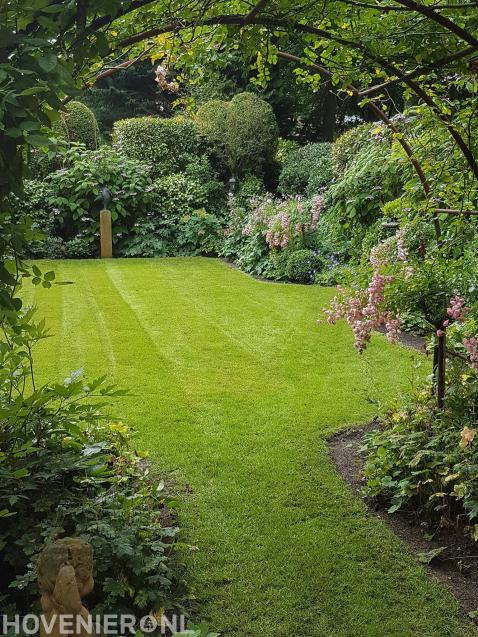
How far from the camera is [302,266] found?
29.1ft

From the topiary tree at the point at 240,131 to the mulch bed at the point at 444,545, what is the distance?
9.82m

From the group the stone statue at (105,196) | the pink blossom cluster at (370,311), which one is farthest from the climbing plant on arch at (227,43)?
the stone statue at (105,196)

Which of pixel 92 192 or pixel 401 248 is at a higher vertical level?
pixel 92 192

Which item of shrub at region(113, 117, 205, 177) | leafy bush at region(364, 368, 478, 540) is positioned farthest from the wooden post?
leafy bush at region(364, 368, 478, 540)

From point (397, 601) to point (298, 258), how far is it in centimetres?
650

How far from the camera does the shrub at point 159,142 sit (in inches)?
500

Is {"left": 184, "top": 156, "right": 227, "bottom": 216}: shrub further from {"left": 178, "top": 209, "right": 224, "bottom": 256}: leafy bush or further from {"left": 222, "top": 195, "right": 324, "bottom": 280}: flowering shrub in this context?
{"left": 222, "top": 195, "right": 324, "bottom": 280}: flowering shrub

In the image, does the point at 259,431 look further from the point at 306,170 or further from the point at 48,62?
the point at 306,170

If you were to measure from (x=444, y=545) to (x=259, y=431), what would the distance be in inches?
60.7

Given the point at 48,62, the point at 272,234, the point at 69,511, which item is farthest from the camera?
the point at 272,234

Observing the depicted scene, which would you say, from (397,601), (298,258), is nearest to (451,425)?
(397,601)

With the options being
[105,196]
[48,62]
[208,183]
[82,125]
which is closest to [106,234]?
[105,196]

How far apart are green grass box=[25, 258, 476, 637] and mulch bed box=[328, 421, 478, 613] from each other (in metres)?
0.06

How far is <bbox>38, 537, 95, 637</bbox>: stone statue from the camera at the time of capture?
1365 mm
